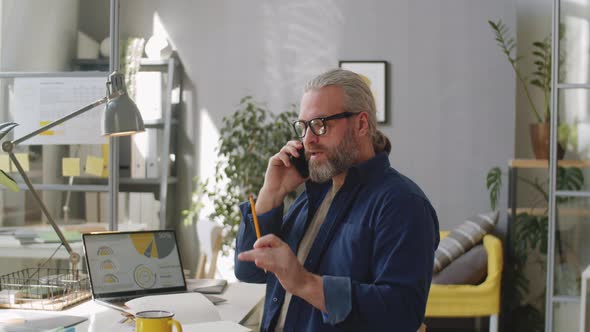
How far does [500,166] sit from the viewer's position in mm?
5383

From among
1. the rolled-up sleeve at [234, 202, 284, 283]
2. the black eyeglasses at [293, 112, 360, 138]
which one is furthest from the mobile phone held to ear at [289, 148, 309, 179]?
the black eyeglasses at [293, 112, 360, 138]

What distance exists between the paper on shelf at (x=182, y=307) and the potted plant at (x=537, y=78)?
11.3 feet

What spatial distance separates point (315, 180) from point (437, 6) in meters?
3.85

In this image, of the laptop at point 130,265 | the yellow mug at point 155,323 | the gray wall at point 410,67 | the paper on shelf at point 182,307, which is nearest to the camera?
the yellow mug at point 155,323

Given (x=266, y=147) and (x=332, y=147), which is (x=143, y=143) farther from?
(x=332, y=147)

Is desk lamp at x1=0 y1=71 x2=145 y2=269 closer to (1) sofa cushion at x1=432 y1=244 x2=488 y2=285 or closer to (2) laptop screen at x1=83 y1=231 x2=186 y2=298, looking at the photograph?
(2) laptop screen at x1=83 y1=231 x2=186 y2=298

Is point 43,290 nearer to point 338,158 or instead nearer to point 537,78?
point 338,158

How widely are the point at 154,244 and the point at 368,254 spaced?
3.48ft

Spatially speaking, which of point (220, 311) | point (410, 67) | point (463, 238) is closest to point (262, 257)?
point (220, 311)

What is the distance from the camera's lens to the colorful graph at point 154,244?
2559 millimetres

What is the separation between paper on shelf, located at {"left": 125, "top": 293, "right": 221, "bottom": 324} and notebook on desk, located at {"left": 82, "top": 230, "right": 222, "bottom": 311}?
200 mm

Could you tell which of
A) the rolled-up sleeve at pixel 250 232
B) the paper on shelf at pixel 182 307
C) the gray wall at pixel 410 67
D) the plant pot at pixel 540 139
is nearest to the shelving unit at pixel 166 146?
the gray wall at pixel 410 67

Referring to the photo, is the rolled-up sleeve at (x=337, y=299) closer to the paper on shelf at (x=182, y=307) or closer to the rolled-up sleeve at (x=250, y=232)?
the rolled-up sleeve at (x=250, y=232)

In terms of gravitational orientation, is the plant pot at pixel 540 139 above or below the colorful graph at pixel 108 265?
above
